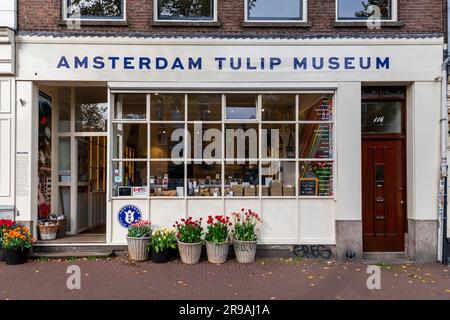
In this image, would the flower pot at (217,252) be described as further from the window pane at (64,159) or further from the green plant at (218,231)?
the window pane at (64,159)

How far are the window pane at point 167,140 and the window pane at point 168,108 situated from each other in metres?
0.15

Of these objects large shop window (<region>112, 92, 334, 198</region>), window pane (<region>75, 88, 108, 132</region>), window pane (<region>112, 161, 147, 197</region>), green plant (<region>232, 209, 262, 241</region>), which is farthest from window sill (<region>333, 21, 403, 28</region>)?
window pane (<region>75, 88, 108, 132</region>)

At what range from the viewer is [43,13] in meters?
8.24

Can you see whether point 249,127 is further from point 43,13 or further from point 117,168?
point 43,13

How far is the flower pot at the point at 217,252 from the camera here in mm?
7719

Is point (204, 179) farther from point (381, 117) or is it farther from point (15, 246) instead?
point (381, 117)

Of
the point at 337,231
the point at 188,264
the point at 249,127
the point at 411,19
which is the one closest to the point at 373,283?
the point at 337,231

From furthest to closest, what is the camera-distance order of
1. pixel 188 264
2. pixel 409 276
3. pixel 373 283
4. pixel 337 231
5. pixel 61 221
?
pixel 61 221, pixel 337 231, pixel 188 264, pixel 409 276, pixel 373 283

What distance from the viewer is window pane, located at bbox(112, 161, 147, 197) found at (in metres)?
8.47

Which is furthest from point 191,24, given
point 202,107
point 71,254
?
point 71,254

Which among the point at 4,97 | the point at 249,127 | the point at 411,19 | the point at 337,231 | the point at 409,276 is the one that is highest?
the point at 411,19

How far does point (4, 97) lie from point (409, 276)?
8.84m

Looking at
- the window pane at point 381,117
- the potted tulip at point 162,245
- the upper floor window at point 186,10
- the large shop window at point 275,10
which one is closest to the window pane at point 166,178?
the potted tulip at point 162,245

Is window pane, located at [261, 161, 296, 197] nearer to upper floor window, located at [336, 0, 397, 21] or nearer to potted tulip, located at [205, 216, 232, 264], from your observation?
potted tulip, located at [205, 216, 232, 264]
